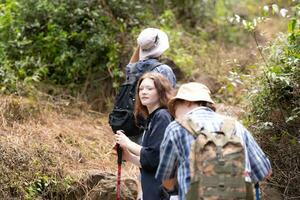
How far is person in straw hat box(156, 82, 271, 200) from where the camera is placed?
3.98 meters

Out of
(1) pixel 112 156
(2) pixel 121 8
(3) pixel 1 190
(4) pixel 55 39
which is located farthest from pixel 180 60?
(3) pixel 1 190

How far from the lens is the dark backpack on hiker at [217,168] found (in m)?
3.78

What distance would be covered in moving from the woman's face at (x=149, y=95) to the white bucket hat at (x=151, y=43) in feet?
3.63

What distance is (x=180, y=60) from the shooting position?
430 inches

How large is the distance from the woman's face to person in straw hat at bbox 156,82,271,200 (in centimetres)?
63

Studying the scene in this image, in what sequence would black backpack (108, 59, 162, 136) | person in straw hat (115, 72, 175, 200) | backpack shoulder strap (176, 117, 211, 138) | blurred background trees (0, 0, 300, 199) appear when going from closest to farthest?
1. backpack shoulder strap (176, 117, 211, 138)
2. person in straw hat (115, 72, 175, 200)
3. black backpack (108, 59, 162, 136)
4. blurred background trees (0, 0, 300, 199)

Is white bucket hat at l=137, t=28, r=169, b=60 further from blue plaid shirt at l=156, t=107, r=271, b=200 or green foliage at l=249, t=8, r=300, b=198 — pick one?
blue plaid shirt at l=156, t=107, r=271, b=200

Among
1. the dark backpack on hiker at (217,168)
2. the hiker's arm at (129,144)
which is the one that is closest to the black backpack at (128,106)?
the hiker's arm at (129,144)

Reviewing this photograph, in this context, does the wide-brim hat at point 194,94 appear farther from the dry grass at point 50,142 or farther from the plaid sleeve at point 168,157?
the dry grass at point 50,142

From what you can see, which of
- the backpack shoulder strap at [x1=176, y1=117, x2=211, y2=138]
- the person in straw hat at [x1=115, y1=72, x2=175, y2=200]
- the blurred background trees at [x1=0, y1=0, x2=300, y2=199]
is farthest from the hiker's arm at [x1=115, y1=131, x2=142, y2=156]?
the blurred background trees at [x1=0, y1=0, x2=300, y2=199]

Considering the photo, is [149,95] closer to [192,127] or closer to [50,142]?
[192,127]

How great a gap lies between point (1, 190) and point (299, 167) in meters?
3.24

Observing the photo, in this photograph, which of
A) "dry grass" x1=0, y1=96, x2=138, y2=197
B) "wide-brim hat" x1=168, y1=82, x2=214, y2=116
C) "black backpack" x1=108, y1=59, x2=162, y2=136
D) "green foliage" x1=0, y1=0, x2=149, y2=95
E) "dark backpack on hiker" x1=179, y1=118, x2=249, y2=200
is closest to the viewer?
"dark backpack on hiker" x1=179, y1=118, x2=249, y2=200

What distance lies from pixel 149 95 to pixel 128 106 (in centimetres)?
98
